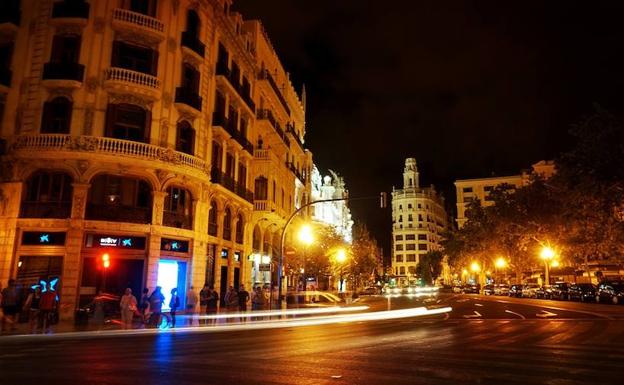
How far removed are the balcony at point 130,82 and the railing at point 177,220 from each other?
22.0 feet

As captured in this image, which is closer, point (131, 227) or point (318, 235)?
point (131, 227)

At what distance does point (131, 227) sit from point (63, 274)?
12.7ft

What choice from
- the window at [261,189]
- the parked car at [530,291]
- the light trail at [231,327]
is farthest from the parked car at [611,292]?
the window at [261,189]

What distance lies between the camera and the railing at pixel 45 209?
24016 millimetres

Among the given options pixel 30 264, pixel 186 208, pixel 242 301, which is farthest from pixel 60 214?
pixel 242 301

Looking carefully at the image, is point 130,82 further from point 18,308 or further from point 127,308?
point 18,308

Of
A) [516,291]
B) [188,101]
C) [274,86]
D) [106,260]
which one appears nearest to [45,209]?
[106,260]

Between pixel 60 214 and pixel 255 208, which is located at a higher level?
pixel 255 208

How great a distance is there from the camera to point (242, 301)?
1093 inches

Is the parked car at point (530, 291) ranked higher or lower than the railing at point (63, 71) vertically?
lower

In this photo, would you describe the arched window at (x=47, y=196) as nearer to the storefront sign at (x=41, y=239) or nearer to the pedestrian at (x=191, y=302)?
the storefront sign at (x=41, y=239)

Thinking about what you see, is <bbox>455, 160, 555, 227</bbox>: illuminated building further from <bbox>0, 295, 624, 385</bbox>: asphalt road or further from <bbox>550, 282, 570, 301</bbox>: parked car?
<bbox>0, 295, 624, 385</bbox>: asphalt road

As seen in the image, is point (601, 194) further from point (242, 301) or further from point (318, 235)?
point (318, 235)

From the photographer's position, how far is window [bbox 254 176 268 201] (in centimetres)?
3991
